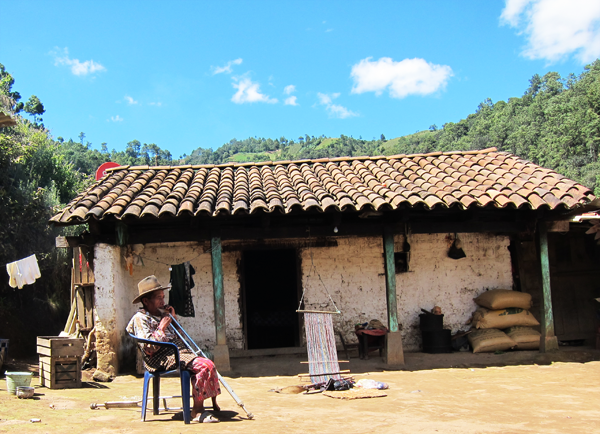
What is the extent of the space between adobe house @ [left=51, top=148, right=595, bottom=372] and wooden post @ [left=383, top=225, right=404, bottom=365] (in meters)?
0.02

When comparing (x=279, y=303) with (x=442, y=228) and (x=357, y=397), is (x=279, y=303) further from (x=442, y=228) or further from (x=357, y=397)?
(x=357, y=397)

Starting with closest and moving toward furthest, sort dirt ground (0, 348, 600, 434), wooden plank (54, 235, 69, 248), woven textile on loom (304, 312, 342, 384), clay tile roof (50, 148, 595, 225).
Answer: dirt ground (0, 348, 600, 434)
woven textile on loom (304, 312, 342, 384)
clay tile roof (50, 148, 595, 225)
wooden plank (54, 235, 69, 248)

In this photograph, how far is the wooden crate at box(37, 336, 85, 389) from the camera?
6.91 meters

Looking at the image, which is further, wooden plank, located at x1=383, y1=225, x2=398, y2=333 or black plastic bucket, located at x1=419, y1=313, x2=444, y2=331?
black plastic bucket, located at x1=419, y1=313, x2=444, y2=331

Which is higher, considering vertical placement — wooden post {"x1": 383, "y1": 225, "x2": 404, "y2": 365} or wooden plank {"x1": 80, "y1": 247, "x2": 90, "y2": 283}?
wooden plank {"x1": 80, "y1": 247, "x2": 90, "y2": 283}

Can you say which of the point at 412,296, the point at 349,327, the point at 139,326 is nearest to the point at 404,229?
the point at 412,296

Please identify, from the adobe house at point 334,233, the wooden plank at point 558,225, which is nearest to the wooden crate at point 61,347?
the adobe house at point 334,233

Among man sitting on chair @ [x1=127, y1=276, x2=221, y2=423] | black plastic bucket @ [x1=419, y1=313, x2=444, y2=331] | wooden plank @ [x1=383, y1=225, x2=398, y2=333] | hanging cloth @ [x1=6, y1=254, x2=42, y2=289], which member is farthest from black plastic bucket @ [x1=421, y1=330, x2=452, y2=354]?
hanging cloth @ [x1=6, y1=254, x2=42, y2=289]

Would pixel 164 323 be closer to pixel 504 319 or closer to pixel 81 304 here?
A: pixel 81 304

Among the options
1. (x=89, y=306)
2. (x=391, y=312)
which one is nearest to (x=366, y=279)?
(x=391, y=312)

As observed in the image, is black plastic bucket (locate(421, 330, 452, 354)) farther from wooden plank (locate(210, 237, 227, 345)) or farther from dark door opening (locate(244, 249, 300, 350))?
wooden plank (locate(210, 237, 227, 345))

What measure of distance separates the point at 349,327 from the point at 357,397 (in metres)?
3.32

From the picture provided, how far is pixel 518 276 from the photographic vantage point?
9898 millimetres

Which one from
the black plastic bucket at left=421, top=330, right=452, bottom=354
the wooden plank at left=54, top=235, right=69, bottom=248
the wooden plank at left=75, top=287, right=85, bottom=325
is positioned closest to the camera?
the wooden plank at left=54, top=235, right=69, bottom=248
